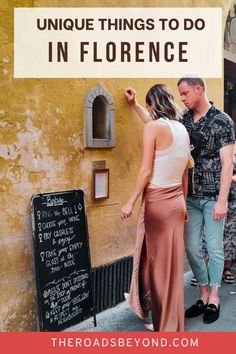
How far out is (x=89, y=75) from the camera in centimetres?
351

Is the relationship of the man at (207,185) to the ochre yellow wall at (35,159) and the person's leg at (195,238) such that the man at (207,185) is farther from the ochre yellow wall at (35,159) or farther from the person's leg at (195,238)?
the ochre yellow wall at (35,159)

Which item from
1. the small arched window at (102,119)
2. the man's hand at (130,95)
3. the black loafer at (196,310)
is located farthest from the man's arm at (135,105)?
the black loafer at (196,310)

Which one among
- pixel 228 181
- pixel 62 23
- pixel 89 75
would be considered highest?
pixel 62 23

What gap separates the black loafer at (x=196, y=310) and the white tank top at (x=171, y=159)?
1182 millimetres

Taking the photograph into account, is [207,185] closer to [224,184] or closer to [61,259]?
[224,184]

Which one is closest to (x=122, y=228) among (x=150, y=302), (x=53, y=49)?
(x=150, y=302)

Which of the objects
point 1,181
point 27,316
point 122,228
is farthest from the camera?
point 122,228

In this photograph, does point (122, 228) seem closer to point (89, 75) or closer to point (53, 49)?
point (89, 75)

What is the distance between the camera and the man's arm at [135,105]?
3935 millimetres

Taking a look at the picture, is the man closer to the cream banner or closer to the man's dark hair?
the man's dark hair

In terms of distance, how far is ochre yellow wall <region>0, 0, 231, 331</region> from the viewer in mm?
2863

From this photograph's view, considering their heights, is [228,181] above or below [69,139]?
below

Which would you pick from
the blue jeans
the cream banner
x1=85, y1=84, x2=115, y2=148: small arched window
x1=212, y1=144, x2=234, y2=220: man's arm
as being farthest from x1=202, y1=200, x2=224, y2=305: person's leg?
the cream banner

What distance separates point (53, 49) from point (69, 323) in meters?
1.92
